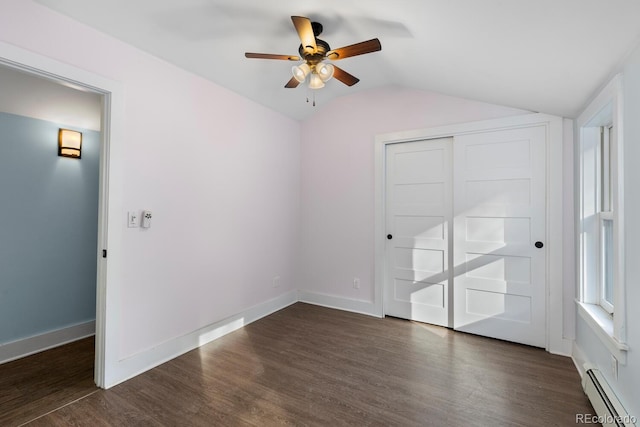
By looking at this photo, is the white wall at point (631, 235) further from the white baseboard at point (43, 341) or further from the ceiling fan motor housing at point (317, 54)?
the white baseboard at point (43, 341)

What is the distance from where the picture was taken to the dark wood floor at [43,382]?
5.97ft

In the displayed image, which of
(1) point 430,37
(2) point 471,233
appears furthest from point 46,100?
(2) point 471,233

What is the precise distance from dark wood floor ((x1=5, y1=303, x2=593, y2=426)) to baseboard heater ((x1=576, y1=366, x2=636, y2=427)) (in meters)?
0.10

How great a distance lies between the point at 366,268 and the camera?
3.55 m

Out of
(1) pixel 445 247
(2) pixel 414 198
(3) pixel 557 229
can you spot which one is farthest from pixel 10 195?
(3) pixel 557 229

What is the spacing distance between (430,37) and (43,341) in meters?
4.03

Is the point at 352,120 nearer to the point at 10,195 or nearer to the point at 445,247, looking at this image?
the point at 445,247

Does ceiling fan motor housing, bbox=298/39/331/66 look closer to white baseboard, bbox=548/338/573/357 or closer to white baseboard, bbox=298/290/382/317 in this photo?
white baseboard, bbox=298/290/382/317

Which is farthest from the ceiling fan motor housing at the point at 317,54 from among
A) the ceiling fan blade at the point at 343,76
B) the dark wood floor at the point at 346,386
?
the dark wood floor at the point at 346,386

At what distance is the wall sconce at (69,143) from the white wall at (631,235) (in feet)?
13.5

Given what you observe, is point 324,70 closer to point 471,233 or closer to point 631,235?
point 631,235

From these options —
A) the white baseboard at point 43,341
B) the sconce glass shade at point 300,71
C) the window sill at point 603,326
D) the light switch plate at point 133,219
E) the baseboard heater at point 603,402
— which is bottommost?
the white baseboard at point 43,341

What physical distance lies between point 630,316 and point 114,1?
11.3ft

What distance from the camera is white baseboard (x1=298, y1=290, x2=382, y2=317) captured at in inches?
138
